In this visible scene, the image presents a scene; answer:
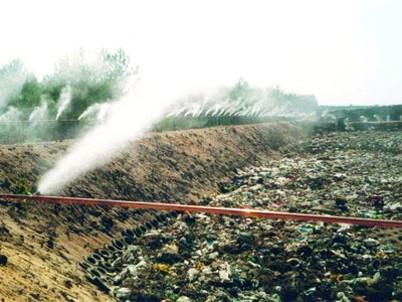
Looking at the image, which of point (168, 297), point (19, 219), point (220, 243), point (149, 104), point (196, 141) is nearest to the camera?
point (168, 297)

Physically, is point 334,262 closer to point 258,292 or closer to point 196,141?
point 258,292

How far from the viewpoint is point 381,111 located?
67250 millimetres

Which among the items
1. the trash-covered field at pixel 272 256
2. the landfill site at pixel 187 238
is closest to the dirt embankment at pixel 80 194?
the landfill site at pixel 187 238

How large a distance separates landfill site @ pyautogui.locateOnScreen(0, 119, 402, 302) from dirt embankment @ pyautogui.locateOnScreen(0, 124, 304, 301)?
0.04 metres

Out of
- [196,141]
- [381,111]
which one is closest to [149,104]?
[196,141]

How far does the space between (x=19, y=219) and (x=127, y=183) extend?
6.48m

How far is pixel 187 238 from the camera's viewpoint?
43.6 feet

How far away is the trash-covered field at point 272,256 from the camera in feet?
32.2

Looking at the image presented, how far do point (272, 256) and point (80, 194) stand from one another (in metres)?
5.88

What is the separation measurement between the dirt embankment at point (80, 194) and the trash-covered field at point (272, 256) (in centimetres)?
100

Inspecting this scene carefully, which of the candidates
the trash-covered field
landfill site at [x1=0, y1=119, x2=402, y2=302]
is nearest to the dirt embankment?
landfill site at [x1=0, y1=119, x2=402, y2=302]

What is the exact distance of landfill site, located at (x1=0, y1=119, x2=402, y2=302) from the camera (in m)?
9.53

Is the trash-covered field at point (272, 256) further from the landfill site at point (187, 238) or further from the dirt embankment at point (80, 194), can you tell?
the dirt embankment at point (80, 194)

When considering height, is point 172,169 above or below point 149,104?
below
